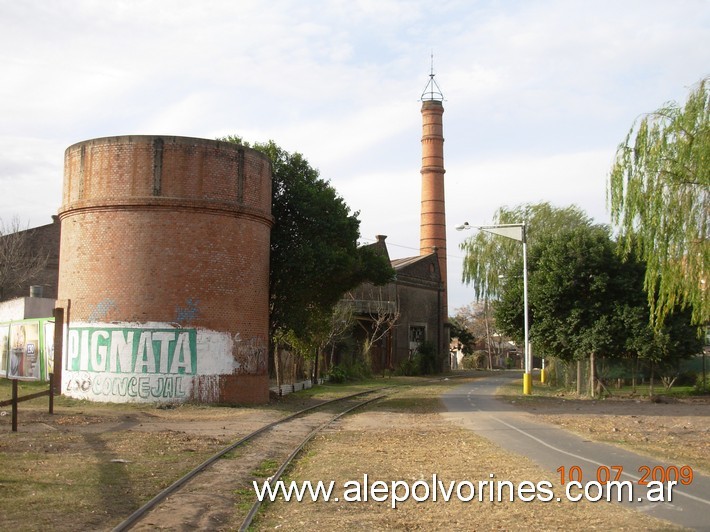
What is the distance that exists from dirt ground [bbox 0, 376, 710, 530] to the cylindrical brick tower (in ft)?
A: 3.67

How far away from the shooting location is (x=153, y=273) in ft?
71.8

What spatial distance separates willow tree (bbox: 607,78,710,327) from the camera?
16359 mm

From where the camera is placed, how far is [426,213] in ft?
188

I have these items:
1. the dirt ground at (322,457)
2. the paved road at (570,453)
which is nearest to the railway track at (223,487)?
the dirt ground at (322,457)

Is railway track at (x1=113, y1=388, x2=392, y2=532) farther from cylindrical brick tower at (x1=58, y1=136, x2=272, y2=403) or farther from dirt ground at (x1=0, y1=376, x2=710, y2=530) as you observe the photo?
cylindrical brick tower at (x1=58, y1=136, x2=272, y2=403)

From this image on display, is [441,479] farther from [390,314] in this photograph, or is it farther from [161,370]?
[390,314]

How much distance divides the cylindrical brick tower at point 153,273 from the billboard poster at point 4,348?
12.1 metres

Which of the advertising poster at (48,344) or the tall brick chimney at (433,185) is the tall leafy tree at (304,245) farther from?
the tall brick chimney at (433,185)

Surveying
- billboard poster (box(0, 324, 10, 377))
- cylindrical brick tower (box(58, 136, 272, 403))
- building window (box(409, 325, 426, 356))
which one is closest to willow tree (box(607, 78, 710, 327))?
cylindrical brick tower (box(58, 136, 272, 403))

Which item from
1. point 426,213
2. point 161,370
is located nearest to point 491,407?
point 161,370

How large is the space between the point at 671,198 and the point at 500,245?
1518 inches

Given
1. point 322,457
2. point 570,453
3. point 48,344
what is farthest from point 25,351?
point 570,453

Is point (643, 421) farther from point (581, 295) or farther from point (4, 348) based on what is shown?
point (4, 348)

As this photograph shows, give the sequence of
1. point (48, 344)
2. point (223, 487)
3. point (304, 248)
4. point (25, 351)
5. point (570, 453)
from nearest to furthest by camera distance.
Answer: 1. point (223, 487)
2. point (570, 453)
3. point (304, 248)
4. point (48, 344)
5. point (25, 351)
